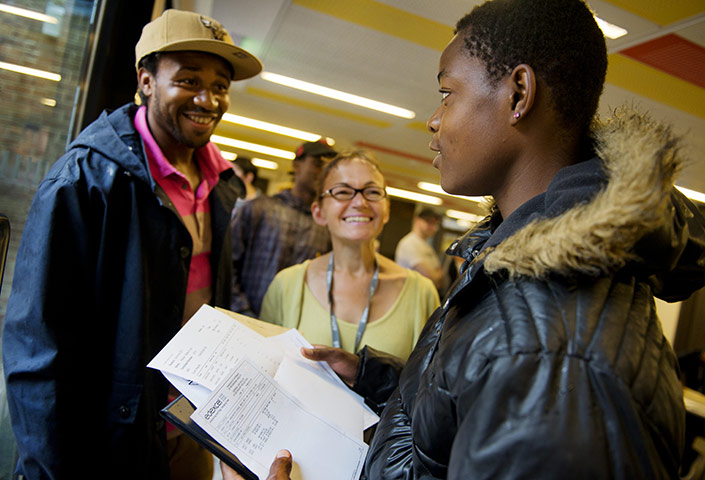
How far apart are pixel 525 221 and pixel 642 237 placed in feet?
0.64

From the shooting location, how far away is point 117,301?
1434 mm

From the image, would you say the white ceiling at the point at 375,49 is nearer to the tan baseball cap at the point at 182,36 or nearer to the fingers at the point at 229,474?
the tan baseball cap at the point at 182,36

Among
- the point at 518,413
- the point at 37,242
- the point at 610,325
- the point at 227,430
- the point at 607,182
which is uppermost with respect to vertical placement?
the point at 607,182

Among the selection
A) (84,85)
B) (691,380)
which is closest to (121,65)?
(84,85)

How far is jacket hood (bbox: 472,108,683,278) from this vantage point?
2.06 ft

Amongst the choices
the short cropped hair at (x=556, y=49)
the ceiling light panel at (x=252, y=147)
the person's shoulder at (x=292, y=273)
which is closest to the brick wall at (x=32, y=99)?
the person's shoulder at (x=292, y=273)

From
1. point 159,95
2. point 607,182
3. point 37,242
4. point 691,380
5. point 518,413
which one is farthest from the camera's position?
point 691,380

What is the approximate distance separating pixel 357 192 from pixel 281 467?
1.25 meters

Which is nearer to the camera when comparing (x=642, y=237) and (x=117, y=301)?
(x=642, y=237)

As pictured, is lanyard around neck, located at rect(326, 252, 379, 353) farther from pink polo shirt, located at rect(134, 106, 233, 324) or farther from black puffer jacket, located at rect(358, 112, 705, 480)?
black puffer jacket, located at rect(358, 112, 705, 480)

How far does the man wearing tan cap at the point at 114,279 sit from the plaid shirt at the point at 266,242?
1.07 meters

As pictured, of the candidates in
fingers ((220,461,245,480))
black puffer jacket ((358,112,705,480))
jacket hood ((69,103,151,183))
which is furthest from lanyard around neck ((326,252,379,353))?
black puffer jacket ((358,112,705,480))

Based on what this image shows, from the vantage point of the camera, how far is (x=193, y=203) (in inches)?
71.9

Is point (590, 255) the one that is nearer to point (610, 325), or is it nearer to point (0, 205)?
Result: point (610, 325)
